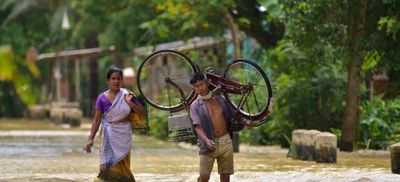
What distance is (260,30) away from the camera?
24484 mm

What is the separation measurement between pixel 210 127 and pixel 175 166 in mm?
5543

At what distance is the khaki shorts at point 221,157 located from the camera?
750 cm

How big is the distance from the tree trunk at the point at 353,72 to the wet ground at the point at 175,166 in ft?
1.40

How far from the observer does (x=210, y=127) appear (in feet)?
24.5

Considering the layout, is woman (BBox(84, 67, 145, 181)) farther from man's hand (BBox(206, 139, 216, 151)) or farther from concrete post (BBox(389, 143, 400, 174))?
concrete post (BBox(389, 143, 400, 174))

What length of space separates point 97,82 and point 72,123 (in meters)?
13.4

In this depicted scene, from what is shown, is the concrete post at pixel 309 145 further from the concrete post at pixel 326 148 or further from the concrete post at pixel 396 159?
the concrete post at pixel 396 159

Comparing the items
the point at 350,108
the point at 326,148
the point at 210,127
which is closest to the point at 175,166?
the point at 326,148

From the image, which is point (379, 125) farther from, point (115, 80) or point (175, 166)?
point (115, 80)

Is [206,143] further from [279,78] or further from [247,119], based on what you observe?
[279,78]

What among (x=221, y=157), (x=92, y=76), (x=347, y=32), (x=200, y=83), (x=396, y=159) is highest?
(x=92, y=76)

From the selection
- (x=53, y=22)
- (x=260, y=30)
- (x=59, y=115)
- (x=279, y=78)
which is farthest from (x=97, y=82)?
(x=279, y=78)

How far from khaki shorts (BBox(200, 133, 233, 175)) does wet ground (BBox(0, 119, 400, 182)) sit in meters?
2.17

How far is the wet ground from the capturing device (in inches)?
414
